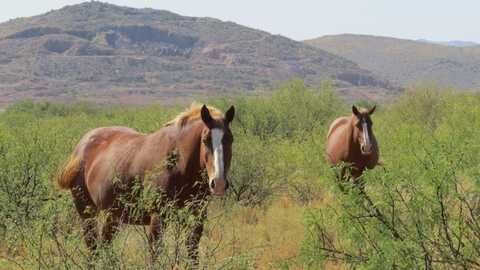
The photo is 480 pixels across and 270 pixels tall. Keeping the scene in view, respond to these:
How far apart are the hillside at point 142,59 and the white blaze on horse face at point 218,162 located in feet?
325

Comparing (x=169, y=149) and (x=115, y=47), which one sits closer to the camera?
(x=169, y=149)

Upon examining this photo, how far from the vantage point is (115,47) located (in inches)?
6107

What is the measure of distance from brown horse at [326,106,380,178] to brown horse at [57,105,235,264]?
5.19 metres

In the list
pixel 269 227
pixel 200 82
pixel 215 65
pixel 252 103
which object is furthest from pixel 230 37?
pixel 269 227

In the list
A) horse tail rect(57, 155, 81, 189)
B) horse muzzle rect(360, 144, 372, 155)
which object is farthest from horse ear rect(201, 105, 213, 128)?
horse muzzle rect(360, 144, 372, 155)

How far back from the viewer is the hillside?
381ft

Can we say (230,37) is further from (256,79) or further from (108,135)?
(108,135)

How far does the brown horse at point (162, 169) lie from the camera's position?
243 inches

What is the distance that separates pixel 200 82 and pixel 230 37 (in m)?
44.4

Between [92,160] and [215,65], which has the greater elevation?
[92,160]

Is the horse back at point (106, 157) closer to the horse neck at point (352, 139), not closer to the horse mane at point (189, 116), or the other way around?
the horse mane at point (189, 116)

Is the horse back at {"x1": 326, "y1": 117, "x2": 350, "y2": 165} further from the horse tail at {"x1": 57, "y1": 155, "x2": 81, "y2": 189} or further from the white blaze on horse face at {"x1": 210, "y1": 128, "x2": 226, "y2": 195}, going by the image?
the white blaze on horse face at {"x1": 210, "y1": 128, "x2": 226, "y2": 195}

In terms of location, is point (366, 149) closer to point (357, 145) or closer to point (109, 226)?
point (357, 145)

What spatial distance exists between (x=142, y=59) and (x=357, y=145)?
434 ft
